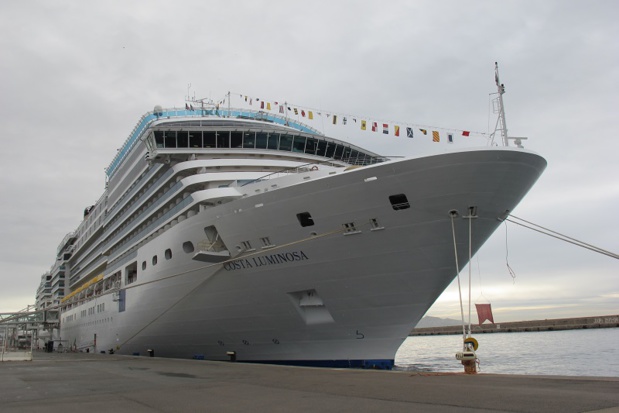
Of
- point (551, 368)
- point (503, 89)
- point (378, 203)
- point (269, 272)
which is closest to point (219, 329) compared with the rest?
point (269, 272)

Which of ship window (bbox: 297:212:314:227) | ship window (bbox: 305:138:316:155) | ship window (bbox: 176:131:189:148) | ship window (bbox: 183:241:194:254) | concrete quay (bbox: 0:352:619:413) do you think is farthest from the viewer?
ship window (bbox: 305:138:316:155)

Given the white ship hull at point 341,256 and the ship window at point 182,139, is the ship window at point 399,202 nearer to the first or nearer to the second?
the white ship hull at point 341,256

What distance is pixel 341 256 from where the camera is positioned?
13.5m

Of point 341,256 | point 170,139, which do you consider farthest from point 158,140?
point 341,256

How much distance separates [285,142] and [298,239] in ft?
22.0

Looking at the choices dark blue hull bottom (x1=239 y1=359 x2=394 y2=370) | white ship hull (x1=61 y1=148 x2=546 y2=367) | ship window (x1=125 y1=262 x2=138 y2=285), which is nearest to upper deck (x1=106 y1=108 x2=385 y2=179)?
white ship hull (x1=61 y1=148 x2=546 y2=367)

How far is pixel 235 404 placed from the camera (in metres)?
7.51

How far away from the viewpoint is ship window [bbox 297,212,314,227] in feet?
45.4

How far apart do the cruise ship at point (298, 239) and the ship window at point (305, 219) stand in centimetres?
6

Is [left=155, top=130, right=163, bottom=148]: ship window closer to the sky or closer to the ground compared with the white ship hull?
closer to the sky

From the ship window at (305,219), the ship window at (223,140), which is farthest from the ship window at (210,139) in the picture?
the ship window at (305,219)

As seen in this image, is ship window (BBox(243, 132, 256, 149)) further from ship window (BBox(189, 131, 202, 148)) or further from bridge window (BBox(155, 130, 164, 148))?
bridge window (BBox(155, 130, 164, 148))

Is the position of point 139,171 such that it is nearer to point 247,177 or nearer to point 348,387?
point 247,177

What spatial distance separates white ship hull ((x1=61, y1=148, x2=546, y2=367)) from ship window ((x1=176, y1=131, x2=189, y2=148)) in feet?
13.4
